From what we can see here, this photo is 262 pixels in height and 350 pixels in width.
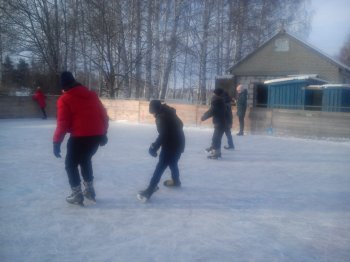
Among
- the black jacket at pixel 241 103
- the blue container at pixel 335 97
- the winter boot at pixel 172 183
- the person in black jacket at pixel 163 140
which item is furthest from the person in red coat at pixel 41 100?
the person in black jacket at pixel 163 140

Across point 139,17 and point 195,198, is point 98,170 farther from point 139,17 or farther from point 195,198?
point 139,17

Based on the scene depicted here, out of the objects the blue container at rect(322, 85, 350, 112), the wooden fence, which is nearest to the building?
the blue container at rect(322, 85, 350, 112)

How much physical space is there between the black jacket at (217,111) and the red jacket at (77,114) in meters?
3.79

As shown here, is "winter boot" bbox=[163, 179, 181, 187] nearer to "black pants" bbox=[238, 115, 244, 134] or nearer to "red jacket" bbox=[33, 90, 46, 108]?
"black pants" bbox=[238, 115, 244, 134]

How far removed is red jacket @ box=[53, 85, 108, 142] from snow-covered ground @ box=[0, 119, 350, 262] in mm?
906

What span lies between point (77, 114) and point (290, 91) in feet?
40.0

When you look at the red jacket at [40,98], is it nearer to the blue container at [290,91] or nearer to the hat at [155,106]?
the blue container at [290,91]

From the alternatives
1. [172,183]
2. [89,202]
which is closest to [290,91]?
[172,183]

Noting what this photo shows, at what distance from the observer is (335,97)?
1374 cm

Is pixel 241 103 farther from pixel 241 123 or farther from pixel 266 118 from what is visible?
pixel 266 118

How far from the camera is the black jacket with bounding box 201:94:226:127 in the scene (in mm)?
7645

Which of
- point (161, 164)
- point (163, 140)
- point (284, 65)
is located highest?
point (284, 65)

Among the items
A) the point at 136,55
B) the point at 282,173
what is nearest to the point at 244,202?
the point at 282,173

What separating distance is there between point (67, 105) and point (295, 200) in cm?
313
